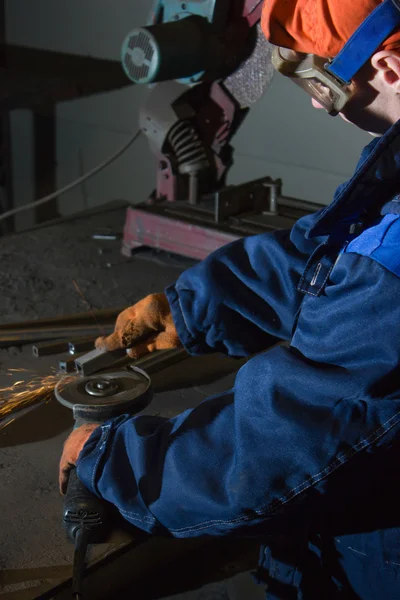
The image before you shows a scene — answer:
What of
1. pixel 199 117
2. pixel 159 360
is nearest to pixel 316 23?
pixel 159 360

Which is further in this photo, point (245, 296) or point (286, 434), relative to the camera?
point (245, 296)

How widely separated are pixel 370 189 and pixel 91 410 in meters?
0.60

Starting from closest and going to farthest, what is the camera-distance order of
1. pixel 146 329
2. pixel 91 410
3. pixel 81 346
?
pixel 91 410 < pixel 146 329 < pixel 81 346

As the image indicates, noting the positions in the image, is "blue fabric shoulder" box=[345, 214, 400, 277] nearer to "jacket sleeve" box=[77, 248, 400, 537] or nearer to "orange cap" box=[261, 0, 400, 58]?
"jacket sleeve" box=[77, 248, 400, 537]

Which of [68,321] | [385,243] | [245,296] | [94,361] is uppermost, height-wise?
[385,243]

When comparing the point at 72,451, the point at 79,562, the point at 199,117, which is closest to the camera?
the point at 79,562

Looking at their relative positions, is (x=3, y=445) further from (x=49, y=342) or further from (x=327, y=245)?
(x=327, y=245)

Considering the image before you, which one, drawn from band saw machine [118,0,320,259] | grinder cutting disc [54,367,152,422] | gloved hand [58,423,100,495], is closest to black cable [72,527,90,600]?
gloved hand [58,423,100,495]

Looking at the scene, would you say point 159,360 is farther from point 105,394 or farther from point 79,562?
point 79,562

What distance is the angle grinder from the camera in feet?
3.30

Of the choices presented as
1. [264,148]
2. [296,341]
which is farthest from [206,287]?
[264,148]

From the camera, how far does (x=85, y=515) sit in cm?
101

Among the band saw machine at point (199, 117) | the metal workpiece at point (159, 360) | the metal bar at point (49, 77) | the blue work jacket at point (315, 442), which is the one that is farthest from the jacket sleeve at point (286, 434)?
the metal bar at point (49, 77)

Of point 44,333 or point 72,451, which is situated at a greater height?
point 72,451
